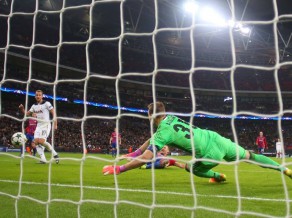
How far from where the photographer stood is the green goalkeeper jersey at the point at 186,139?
14.6 ft

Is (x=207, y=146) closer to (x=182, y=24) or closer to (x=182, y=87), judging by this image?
(x=182, y=24)

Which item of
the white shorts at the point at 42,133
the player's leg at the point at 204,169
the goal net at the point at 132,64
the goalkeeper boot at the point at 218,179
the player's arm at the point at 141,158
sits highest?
the goal net at the point at 132,64

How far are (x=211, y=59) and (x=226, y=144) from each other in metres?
30.3

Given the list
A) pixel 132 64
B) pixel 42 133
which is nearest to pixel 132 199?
pixel 42 133

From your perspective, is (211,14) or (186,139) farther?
(211,14)

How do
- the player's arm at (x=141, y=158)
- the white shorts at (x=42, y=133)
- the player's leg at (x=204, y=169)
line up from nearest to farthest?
the player's arm at (x=141, y=158) < the player's leg at (x=204, y=169) < the white shorts at (x=42, y=133)

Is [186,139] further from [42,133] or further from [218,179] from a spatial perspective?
[42,133]

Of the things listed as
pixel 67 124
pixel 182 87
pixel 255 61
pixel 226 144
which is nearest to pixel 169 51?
pixel 182 87

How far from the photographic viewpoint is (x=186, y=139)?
184 inches

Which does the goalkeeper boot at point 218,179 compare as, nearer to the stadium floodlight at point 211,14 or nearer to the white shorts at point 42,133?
the white shorts at point 42,133

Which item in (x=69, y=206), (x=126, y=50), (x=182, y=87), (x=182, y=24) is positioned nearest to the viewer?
(x=69, y=206)

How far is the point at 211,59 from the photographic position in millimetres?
34469

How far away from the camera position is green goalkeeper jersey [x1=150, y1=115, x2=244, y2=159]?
445cm

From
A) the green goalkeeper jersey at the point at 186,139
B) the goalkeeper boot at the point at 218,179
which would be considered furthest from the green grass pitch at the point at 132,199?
the green goalkeeper jersey at the point at 186,139
